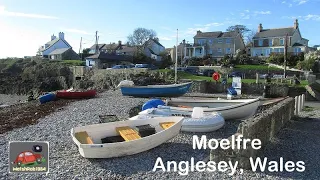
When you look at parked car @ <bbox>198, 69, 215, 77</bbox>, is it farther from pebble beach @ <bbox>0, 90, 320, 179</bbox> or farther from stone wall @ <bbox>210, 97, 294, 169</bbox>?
stone wall @ <bbox>210, 97, 294, 169</bbox>

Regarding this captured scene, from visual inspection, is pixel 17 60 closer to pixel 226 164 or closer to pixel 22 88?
pixel 22 88

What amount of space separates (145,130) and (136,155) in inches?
55.1

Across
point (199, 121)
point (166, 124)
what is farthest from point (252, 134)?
point (199, 121)

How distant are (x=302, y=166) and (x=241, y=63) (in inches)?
1823

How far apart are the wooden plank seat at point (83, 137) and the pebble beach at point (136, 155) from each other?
1.41 ft

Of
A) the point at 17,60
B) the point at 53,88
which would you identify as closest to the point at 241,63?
the point at 53,88

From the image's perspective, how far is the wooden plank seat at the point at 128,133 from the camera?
9.02 meters

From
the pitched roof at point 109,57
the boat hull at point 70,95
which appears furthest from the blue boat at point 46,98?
the pitched roof at point 109,57

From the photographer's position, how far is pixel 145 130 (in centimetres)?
998

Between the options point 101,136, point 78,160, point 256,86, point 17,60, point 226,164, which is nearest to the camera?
point 226,164

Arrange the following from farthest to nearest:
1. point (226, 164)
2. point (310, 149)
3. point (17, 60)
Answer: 1. point (17, 60)
2. point (310, 149)
3. point (226, 164)

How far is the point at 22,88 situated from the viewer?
155 ft

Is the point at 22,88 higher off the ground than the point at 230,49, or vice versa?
the point at 230,49

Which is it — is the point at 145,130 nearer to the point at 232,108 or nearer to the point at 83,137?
the point at 83,137
